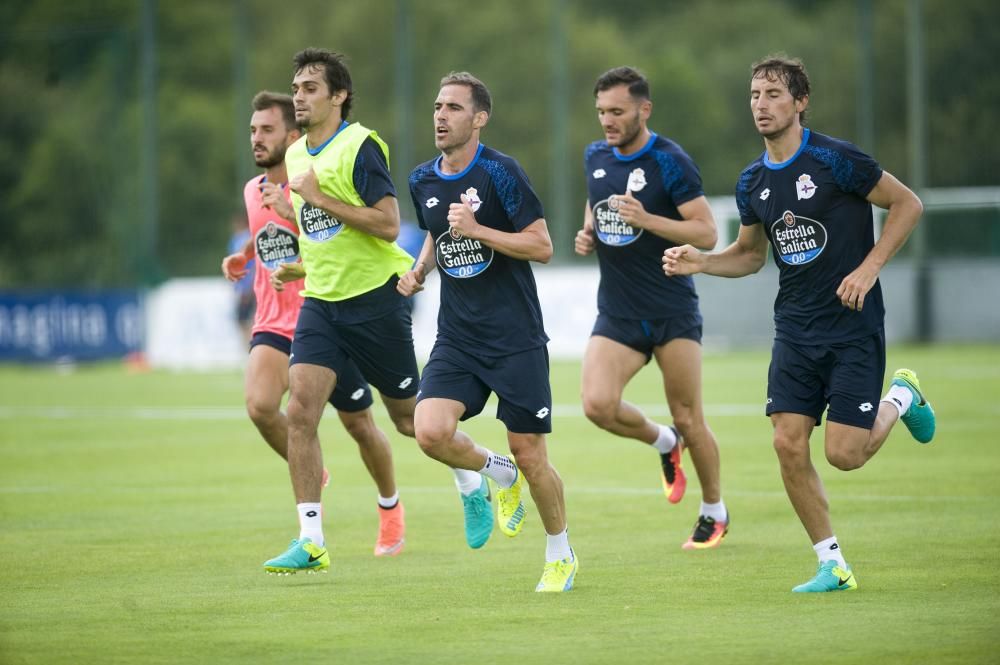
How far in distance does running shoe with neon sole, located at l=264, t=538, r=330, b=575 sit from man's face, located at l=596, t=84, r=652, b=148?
3006mm

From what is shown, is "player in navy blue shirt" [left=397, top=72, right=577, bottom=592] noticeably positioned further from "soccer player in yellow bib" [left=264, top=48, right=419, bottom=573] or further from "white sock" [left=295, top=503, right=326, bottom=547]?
"white sock" [left=295, top=503, right=326, bottom=547]

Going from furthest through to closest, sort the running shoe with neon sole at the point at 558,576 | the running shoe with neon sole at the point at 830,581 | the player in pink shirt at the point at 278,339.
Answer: the player in pink shirt at the point at 278,339
the running shoe with neon sole at the point at 558,576
the running shoe with neon sole at the point at 830,581

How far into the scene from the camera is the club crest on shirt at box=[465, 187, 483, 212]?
8008 millimetres

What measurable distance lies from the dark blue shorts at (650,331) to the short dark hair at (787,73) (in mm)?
2255

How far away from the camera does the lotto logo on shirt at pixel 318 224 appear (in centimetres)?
877

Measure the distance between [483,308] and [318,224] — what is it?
1300 millimetres

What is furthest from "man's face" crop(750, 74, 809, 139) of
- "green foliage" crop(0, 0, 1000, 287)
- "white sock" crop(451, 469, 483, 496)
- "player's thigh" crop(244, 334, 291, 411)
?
A: "green foliage" crop(0, 0, 1000, 287)

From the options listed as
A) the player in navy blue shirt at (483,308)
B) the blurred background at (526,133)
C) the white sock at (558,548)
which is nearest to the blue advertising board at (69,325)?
the blurred background at (526,133)

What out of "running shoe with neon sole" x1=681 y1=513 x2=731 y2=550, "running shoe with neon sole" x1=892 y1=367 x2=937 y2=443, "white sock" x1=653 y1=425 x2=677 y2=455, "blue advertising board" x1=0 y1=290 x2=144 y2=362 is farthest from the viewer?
"blue advertising board" x1=0 y1=290 x2=144 y2=362

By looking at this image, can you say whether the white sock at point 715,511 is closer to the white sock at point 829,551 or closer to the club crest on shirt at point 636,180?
the white sock at point 829,551

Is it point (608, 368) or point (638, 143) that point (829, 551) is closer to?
point (608, 368)

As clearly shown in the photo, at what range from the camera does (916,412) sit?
8516 mm

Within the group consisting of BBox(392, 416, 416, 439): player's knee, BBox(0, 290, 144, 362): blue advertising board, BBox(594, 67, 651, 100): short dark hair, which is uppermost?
BBox(594, 67, 651, 100): short dark hair

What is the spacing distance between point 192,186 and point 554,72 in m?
10.4
